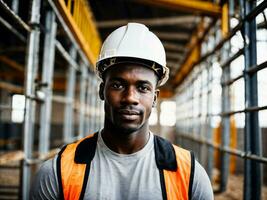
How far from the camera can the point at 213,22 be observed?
19.1ft

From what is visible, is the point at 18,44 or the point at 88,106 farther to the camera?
the point at 18,44

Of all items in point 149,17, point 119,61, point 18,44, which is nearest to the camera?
point 119,61

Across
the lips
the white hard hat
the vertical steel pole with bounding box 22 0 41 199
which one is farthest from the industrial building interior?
the lips

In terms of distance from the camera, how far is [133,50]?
182cm

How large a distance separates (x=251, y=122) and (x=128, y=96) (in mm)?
2007

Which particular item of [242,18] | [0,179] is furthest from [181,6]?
[0,179]

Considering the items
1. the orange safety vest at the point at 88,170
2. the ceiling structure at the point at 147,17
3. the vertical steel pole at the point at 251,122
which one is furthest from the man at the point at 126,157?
the ceiling structure at the point at 147,17

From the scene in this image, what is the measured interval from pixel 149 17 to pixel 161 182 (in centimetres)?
649

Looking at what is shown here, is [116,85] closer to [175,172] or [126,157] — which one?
[126,157]

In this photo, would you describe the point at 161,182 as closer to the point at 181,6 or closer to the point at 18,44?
the point at 181,6

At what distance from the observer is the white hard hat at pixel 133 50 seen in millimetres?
1819

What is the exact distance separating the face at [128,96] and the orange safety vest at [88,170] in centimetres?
23

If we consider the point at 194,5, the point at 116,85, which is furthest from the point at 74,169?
the point at 194,5

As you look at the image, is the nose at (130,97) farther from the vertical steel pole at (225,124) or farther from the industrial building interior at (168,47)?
the vertical steel pole at (225,124)
